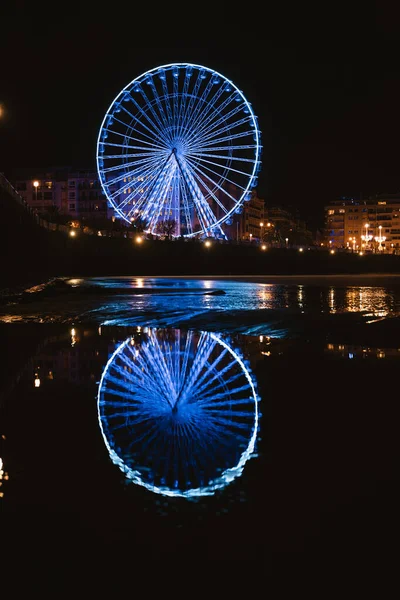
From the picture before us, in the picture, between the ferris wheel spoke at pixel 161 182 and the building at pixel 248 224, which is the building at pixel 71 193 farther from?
the ferris wheel spoke at pixel 161 182

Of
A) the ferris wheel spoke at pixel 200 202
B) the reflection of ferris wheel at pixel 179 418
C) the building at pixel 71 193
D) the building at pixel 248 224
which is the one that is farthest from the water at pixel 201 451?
the building at pixel 248 224

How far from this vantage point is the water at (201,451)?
4.25m

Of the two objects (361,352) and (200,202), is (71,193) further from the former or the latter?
(361,352)

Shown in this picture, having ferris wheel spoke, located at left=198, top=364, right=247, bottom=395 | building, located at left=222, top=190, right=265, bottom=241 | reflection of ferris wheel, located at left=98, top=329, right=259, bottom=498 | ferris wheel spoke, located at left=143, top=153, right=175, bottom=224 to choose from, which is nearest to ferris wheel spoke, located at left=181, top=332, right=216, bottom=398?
reflection of ferris wheel, located at left=98, top=329, right=259, bottom=498

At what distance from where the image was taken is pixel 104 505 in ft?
15.5

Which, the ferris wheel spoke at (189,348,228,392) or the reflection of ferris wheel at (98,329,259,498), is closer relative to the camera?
the reflection of ferris wheel at (98,329,259,498)

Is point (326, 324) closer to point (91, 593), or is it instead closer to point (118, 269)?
point (91, 593)

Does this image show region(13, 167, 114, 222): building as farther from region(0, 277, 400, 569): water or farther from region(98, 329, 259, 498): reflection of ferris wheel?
region(98, 329, 259, 498): reflection of ferris wheel

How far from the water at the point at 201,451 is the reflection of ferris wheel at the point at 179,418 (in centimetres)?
2

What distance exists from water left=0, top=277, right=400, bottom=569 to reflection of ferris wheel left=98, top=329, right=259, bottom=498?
0.08 ft

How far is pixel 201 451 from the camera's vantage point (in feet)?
20.3

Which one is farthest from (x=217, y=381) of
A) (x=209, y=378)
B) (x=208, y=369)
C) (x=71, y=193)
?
(x=71, y=193)

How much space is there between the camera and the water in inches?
167

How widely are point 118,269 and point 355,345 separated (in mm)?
69810
